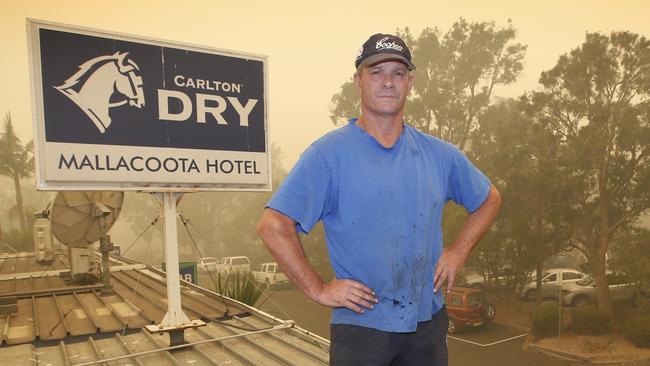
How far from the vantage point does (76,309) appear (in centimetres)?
838

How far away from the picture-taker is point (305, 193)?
2123 millimetres

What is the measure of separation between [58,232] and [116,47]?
7.64m

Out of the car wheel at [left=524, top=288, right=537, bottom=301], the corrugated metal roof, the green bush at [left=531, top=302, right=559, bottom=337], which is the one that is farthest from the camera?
the car wheel at [left=524, top=288, right=537, bottom=301]

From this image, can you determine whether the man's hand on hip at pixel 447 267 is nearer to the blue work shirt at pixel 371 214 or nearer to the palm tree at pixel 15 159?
the blue work shirt at pixel 371 214

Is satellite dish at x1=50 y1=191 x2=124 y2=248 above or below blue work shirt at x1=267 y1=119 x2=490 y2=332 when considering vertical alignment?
below

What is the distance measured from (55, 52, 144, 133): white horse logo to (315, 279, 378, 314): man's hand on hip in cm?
447

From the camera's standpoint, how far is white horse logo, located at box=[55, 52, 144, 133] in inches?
209

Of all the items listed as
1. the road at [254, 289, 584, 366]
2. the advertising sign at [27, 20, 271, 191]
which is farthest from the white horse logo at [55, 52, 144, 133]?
the road at [254, 289, 584, 366]

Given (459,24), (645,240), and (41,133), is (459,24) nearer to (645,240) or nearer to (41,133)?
(645,240)

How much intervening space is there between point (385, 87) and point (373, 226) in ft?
2.30

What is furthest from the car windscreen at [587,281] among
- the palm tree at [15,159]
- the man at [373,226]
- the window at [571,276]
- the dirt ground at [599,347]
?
the palm tree at [15,159]

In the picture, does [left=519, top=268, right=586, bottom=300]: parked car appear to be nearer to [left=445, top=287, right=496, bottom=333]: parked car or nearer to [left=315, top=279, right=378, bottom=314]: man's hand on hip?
[left=445, top=287, right=496, bottom=333]: parked car

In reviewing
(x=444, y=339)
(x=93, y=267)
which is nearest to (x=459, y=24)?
(x=93, y=267)

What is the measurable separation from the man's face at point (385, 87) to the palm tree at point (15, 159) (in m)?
52.5
